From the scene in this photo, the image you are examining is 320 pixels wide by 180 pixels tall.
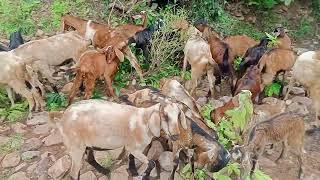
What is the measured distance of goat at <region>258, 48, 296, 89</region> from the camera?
7477 millimetres

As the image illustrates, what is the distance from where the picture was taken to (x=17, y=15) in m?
9.53

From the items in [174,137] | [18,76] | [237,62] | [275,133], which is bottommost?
[237,62]

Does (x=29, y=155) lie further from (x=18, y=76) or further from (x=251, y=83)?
(x=251, y=83)

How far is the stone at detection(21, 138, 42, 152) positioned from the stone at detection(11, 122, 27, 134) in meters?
0.26

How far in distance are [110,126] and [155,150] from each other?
1020 mm

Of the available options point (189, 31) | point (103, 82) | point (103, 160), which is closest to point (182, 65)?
point (189, 31)

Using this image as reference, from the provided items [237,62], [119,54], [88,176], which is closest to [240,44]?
[237,62]

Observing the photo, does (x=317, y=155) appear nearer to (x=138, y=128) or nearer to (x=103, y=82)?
(x=138, y=128)

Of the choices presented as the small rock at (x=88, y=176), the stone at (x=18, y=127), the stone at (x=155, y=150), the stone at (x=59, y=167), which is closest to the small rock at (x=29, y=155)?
the stone at (x=59, y=167)

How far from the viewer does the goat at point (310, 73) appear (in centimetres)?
685

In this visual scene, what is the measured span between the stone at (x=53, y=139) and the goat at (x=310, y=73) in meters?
3.37

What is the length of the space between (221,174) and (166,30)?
291cm

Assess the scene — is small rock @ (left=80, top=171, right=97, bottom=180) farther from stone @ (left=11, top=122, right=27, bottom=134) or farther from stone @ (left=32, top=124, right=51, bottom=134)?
stone @ (left=11, top=122, right=27, bottom=134)

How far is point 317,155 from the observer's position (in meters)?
6.38
